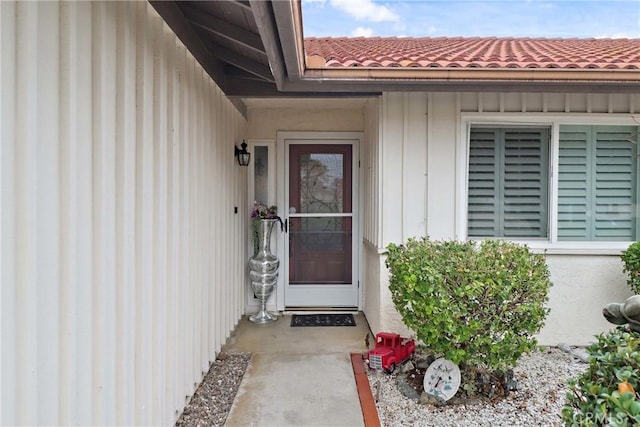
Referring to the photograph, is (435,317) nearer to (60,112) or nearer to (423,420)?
(423,420)

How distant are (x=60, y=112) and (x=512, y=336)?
123 inches

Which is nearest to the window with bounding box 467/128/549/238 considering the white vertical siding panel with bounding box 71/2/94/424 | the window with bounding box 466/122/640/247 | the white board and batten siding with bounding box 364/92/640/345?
the window with bounding box 466/122/640/247

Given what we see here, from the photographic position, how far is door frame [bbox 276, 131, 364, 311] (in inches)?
208

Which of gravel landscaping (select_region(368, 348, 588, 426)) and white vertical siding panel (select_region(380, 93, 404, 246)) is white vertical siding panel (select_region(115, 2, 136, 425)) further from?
white vertical siding panel (select_region(380, 93, 404, 246))

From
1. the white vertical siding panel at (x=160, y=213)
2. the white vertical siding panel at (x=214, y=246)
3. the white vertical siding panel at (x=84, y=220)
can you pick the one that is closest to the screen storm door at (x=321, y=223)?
the white vertical siding panel at (x=214, y=246)

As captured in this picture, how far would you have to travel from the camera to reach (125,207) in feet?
6.56

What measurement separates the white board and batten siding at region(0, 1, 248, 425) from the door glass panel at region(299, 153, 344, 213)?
2400mm

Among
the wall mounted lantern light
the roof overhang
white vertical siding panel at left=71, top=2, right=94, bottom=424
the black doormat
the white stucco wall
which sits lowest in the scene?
the black doormat

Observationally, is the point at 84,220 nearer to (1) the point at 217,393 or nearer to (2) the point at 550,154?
(1) the point at 217,393

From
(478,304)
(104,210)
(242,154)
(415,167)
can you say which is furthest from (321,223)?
(104,210)

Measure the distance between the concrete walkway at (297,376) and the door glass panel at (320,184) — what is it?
65.4 inches

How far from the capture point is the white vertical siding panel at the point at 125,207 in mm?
1953

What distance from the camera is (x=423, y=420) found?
2.81m

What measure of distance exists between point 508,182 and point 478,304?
185 cm
